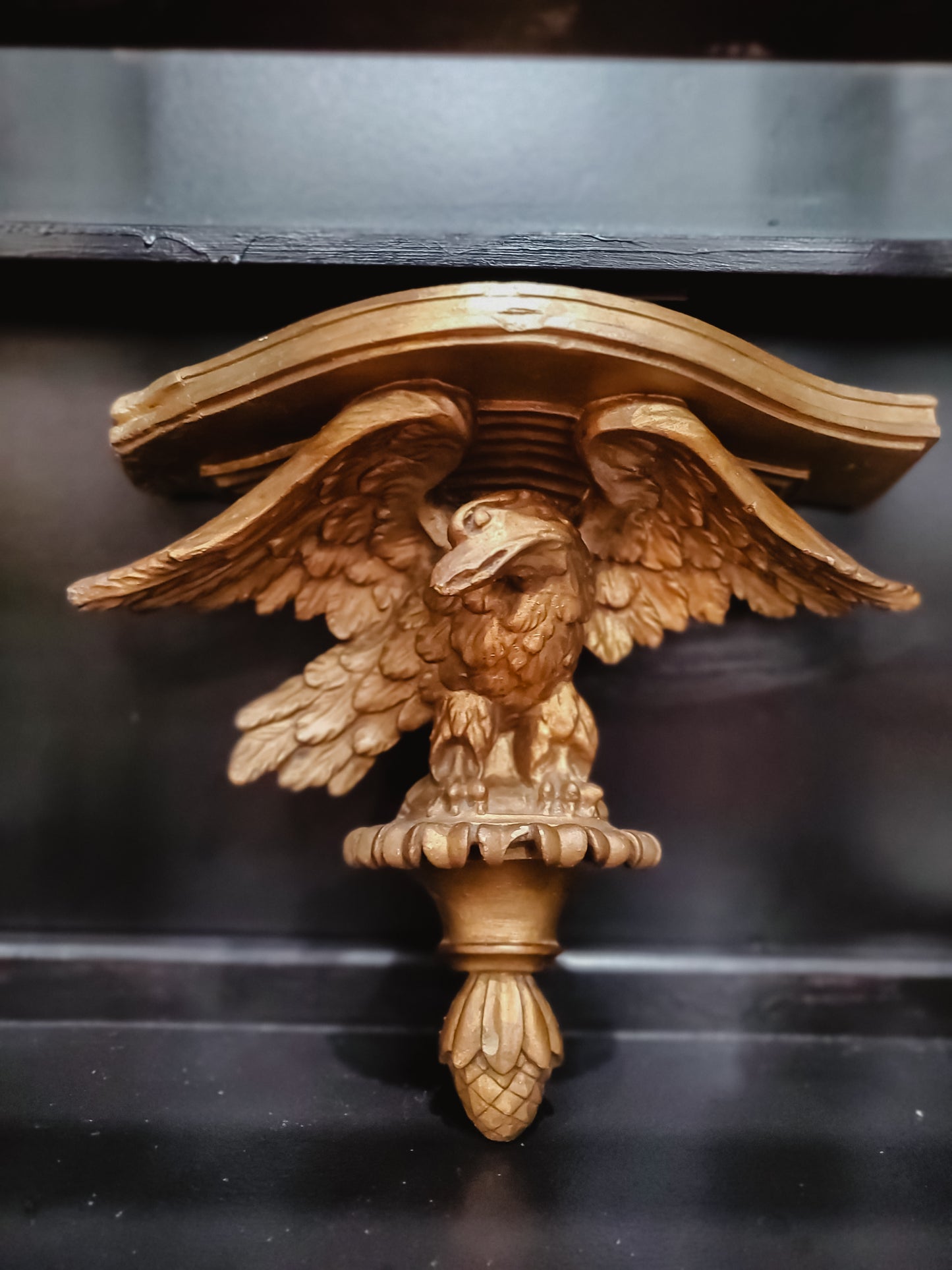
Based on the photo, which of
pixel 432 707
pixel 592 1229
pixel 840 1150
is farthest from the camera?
pixel 432 707

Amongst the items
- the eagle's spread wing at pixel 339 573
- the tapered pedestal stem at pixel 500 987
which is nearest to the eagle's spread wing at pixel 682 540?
the eagle's spread wing at pixel 339 573

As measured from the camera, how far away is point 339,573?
838mm

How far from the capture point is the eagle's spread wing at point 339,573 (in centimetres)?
71

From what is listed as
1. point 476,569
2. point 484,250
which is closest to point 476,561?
point 476,569

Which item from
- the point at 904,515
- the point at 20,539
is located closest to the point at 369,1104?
the point at 20,539

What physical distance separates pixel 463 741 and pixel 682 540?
0.24 meters

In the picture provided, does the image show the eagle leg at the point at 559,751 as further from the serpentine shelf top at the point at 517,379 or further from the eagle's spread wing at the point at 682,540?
the serpentine shelf top at the point at 517,379

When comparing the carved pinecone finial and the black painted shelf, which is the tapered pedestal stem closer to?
the carved pinecone finial

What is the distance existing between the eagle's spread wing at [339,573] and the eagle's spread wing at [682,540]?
12cm

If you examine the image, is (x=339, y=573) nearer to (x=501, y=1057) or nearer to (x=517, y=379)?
(x=517, y=379)

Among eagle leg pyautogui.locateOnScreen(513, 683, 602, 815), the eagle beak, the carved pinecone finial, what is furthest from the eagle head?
the carved pinecone finial

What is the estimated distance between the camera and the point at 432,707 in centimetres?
85

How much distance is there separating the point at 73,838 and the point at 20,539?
30 cm

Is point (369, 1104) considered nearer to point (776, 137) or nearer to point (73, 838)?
point (73, 838)
